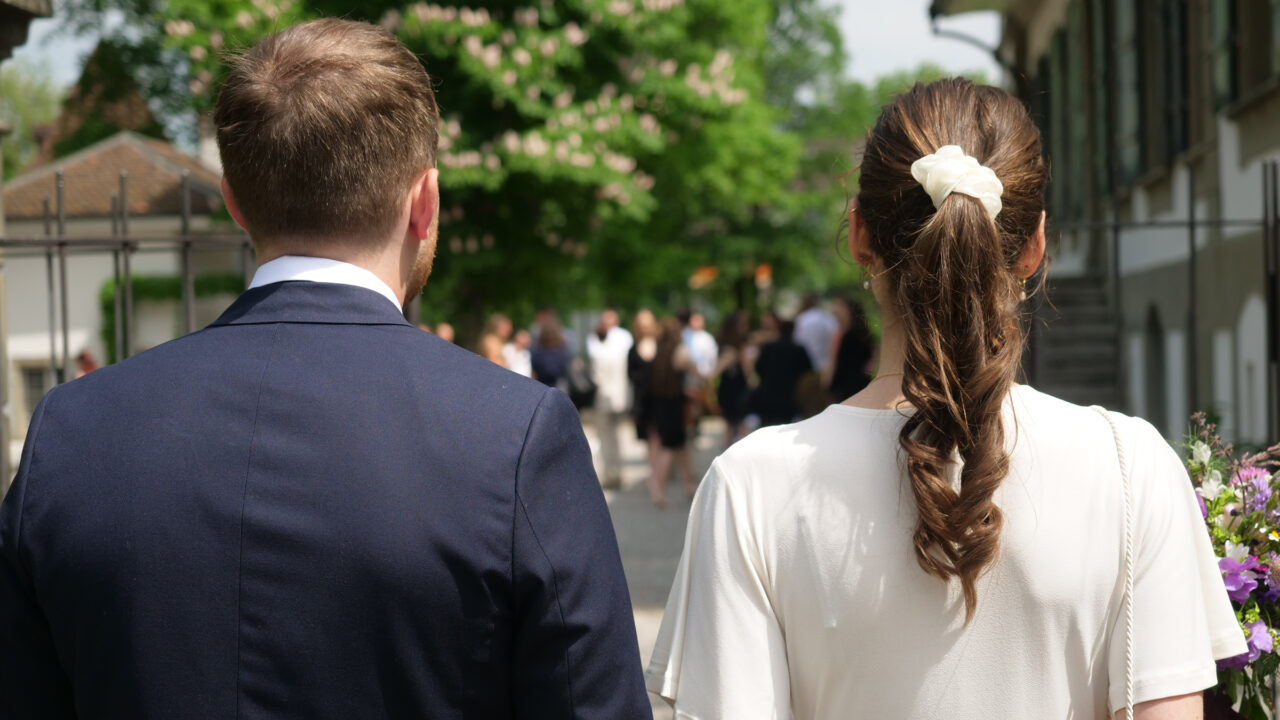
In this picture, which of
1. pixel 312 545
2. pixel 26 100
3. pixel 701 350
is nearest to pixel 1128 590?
pixel 312 545

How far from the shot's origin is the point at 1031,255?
1853mm

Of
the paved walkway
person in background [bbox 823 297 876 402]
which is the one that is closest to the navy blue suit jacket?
the paved walkway

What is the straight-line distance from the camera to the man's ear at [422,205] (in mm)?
1647

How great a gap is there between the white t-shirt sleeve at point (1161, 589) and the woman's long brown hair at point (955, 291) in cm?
20

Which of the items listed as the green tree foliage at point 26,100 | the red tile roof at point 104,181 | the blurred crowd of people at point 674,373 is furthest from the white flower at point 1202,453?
the green tree foliage at point 26,100

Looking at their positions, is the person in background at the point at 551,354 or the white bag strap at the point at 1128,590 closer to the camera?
the white bag strap at the point at 1128,590

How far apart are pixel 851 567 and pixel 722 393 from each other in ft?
45.1

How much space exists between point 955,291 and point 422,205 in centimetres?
71

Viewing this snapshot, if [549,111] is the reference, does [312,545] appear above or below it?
below

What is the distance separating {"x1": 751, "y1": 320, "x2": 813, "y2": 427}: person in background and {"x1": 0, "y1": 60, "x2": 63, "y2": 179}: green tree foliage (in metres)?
40.7

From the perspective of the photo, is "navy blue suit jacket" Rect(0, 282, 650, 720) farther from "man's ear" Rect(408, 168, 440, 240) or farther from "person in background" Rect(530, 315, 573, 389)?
"person in background" Rect(530, 315, 573, 389)

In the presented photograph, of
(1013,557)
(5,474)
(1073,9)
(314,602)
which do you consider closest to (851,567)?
(1013,557)

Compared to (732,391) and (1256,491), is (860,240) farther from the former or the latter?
(732,391)

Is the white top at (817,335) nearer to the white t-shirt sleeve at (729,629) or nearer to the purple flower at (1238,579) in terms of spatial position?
the purple flower at (1238,579)
